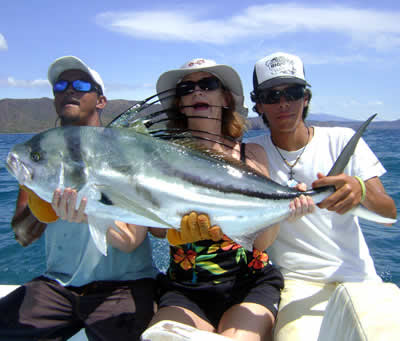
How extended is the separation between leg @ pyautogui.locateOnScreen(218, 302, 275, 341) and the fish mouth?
5.27 feet

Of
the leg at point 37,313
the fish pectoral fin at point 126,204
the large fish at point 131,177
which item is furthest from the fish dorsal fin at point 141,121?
the leg at point 37,313

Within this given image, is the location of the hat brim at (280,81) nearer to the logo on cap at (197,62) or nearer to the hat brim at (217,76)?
the hat brim at (217,76)

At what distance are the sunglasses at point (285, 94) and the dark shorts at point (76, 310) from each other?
6.44 feet

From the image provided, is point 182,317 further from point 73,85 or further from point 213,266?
point 73,85

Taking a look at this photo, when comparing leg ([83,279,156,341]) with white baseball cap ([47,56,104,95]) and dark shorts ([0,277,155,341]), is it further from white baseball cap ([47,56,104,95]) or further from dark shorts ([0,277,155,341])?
white baseball cap ([47,56,104,95])

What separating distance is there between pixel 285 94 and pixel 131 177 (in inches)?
66.1

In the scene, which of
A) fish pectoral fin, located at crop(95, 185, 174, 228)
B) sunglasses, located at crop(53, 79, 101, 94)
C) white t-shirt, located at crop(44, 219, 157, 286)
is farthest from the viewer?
sunglasses, located at crop(53, 79, 101, 94)

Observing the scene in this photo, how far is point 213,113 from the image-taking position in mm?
2789

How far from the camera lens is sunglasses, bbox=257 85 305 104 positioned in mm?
2863

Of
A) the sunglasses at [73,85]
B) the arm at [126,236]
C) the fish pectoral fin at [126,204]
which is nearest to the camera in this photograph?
the fish pectoral fin at [126,204]

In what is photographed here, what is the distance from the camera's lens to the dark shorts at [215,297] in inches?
91.7

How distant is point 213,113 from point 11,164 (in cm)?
159

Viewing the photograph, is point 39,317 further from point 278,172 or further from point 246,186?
point 278,172

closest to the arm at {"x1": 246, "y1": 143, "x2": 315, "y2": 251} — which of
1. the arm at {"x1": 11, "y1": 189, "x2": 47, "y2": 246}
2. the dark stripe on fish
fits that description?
the dark stripe on fish
